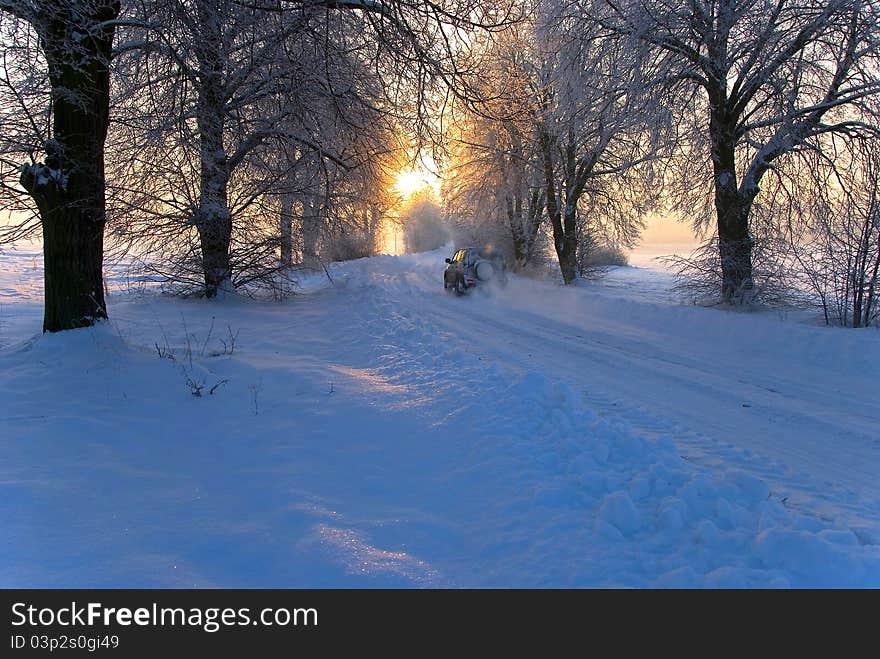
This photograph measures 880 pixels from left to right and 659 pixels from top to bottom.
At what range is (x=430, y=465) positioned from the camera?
3.88 m

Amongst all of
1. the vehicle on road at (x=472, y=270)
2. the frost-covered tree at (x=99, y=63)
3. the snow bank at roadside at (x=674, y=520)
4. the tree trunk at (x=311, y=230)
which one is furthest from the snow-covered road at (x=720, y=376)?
the frost-covered tree at (x=99, y=63)

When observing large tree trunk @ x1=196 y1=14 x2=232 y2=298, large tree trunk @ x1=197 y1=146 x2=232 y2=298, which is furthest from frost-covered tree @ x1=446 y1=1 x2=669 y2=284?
large tree trunk @ x1=197 y1=146 x2=232 y2=298

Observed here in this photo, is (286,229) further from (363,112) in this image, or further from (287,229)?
(363,112)

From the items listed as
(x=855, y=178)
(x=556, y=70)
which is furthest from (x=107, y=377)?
(x=855, y=178)

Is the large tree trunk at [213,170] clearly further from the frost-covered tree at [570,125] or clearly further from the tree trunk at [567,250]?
the tree trunk at [567,250]

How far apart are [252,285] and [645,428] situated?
40.7ft

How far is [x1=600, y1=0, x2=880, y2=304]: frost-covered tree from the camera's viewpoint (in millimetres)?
9562

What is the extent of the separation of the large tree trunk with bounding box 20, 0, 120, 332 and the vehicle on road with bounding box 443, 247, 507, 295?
1113 cm

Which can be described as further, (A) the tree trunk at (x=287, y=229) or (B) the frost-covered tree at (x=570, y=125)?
(A) the tree trunk at (x=287, y=229)

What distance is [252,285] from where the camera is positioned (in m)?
14.0

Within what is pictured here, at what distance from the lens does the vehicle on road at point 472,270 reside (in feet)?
52.8

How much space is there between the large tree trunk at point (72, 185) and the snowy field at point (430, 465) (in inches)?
23.6

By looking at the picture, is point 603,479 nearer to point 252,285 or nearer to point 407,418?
point 407,418

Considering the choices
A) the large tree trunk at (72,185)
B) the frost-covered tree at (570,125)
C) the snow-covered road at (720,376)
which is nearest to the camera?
the snow-covered road at (720,376)
